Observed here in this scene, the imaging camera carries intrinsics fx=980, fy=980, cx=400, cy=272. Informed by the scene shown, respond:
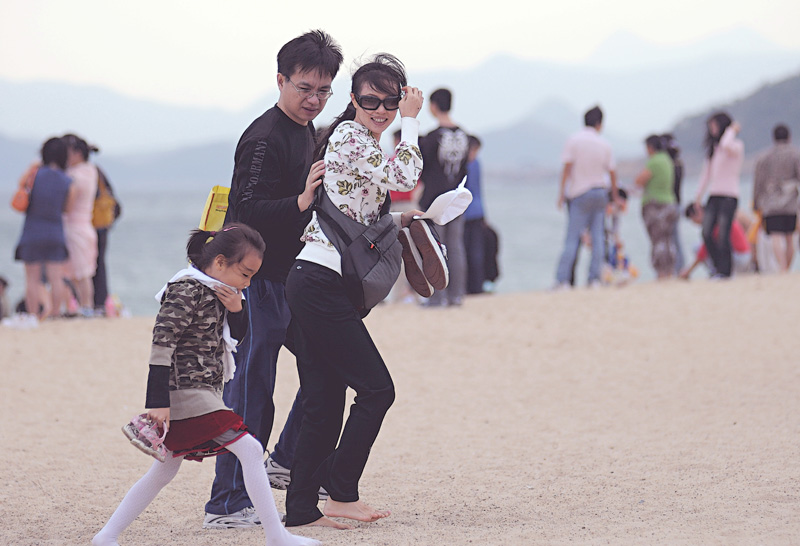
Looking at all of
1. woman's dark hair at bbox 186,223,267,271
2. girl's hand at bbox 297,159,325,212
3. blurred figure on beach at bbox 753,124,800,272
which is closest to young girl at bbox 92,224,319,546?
woman's dark hair at bbox 186,223,267,271

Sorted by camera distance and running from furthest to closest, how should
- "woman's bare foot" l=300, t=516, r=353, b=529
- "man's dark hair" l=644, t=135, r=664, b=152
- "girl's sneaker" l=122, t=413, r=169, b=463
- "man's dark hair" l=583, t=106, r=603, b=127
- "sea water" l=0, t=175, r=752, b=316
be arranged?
"sea water" l=0, t=175, r=752, b=316, "man's dark hair" l=644, t=135, r=664, b=152, "man's dark hair" l=583, t=106, r=603, b=127, "woman's bare foot" l=300, t=516, r=353, b=529, "girl's sneaker" l=122, t=413, r=169, b=463

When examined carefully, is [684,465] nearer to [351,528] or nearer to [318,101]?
[351,528]

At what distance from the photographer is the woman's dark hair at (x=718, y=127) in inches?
445

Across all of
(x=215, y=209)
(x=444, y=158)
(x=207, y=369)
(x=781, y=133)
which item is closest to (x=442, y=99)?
(x=444, y=158)

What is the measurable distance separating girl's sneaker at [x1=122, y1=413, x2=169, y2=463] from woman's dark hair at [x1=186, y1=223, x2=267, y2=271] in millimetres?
585

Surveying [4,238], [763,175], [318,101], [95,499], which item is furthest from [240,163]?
[4,238]

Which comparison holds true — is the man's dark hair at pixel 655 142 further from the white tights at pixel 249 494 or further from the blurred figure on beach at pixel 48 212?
the white tights at pixel 249 494

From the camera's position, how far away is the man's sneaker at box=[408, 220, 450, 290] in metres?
3.88

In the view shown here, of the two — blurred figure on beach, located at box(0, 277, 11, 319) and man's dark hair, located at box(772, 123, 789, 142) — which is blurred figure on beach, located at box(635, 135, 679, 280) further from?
blurred figure on beach, located at box(0, 277, 11, 319)

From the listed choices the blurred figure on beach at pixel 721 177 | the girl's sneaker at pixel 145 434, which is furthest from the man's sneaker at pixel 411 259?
the blurred figure on beach at pixel 721 177

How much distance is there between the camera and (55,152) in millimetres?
9562

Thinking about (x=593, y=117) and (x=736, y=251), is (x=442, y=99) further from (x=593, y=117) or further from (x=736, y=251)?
(x=736, y=251)

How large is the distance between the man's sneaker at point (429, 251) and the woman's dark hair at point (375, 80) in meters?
0.48

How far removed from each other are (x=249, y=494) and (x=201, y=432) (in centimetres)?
28
